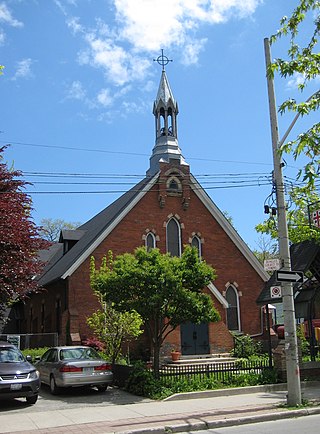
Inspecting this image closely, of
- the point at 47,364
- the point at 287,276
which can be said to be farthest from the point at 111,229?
the point at 287,276

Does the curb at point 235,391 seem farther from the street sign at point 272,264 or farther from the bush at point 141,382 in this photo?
the street sign at point 272,264

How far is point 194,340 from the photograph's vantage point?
2702 cm

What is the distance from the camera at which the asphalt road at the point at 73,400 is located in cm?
1368

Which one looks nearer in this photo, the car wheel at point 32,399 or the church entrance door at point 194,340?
the car wheel at point 32,399

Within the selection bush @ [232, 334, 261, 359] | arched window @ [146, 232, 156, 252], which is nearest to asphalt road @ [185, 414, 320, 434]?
bush @ [232, 334, 261, 359]

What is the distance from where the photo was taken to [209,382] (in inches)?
618

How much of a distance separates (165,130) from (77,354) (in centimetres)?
1990

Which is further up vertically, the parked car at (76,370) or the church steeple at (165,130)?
the church steeple at (165,130)

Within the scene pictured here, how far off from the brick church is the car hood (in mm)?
11529

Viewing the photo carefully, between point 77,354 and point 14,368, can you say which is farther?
point 77,354

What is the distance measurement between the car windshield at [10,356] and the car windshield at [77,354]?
1.61 meters

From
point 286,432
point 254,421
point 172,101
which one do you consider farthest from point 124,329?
point 172,101

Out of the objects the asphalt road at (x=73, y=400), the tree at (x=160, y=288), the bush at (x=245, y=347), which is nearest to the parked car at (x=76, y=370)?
the asphalt road at (x=73, y=400)

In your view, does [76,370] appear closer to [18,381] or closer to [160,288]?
[18,381]
